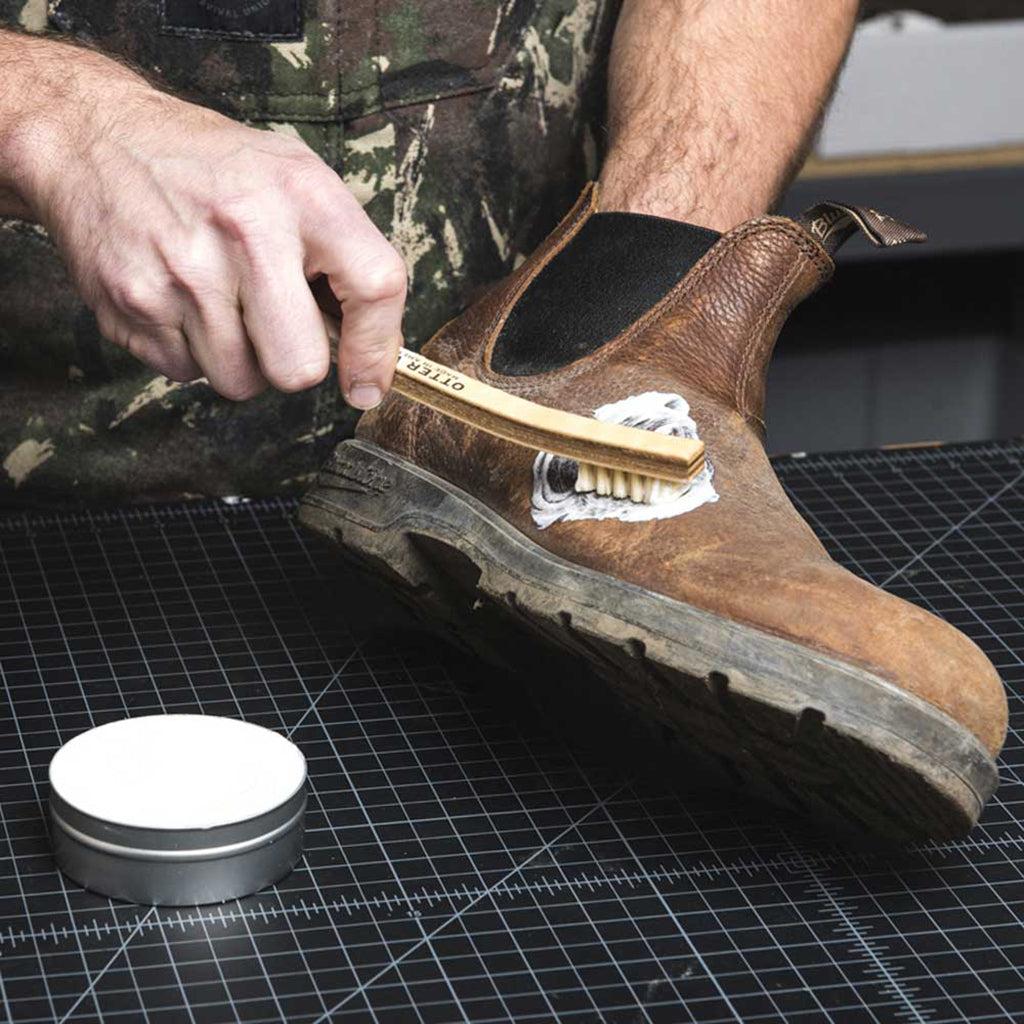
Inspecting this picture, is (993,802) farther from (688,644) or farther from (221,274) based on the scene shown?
(221,274)

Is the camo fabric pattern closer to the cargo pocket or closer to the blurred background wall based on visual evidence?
the cargo pocket

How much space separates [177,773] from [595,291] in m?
0.36

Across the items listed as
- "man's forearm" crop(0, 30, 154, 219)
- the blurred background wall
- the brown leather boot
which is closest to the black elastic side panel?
the brown leather boot

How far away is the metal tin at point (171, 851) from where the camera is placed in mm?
710

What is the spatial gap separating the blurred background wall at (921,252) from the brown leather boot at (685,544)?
111 cm

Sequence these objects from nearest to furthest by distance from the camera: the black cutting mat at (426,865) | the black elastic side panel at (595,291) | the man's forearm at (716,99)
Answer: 1. the black cutting mat at (426,865)
2. the black elastic side panel at (595,291)
3. the man's forearm at (716,99)

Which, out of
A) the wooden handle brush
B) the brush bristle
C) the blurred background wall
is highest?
the wooden handle brush

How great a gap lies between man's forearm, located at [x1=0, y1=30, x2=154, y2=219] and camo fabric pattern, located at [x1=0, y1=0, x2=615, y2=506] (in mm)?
174

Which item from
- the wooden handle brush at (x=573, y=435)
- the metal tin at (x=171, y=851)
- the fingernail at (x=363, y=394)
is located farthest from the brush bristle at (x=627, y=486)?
the metal tin at (x=171, y=851)

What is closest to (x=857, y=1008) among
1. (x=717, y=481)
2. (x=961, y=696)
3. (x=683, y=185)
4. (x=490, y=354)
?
(x=961, y=696)

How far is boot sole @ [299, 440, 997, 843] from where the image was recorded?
72 centimetres

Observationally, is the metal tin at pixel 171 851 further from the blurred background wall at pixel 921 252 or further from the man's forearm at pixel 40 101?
the blurred background wall at pixel 921 252

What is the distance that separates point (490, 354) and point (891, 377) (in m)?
1.48

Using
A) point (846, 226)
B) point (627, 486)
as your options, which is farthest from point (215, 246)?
point (846, 226)
